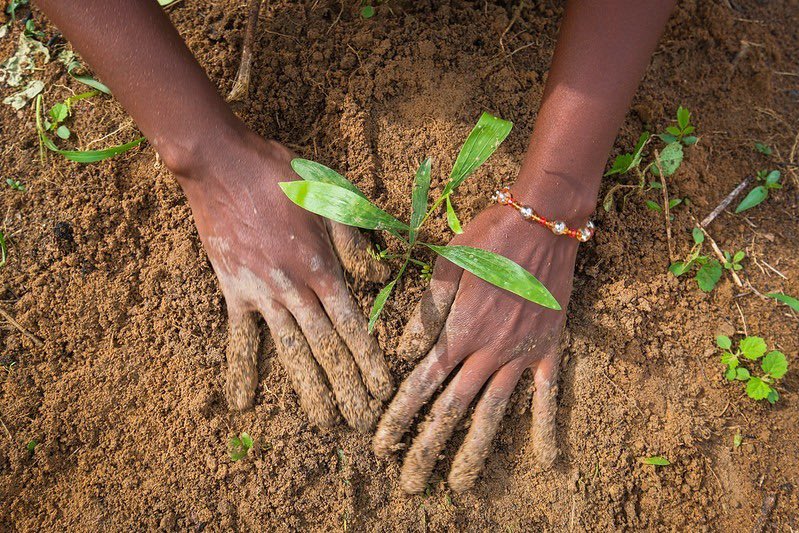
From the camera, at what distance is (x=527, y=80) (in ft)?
5.47

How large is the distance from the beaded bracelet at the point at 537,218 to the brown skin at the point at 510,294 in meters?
0.02

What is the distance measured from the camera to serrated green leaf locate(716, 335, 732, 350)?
1.58 meters

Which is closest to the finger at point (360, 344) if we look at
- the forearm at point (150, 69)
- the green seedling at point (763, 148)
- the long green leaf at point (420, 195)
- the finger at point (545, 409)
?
the long green leaf at point (420, 195)

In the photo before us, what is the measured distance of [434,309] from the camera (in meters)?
1.40

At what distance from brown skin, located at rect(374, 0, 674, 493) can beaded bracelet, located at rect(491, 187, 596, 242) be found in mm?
18

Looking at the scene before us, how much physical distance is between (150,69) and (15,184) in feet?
1.97

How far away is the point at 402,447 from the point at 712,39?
162 centimetres

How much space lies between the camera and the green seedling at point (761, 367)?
1553mm

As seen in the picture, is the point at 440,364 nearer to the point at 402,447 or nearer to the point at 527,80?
the point at 402,447

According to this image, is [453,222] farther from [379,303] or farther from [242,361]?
[242,361]

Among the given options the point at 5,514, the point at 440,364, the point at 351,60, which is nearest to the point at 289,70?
Answer: the point at 351,60

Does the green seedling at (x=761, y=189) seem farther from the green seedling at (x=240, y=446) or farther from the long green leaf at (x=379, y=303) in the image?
the green seedling at (x=240, y=446)

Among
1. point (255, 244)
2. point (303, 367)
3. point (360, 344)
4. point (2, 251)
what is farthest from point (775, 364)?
point (2, 251)

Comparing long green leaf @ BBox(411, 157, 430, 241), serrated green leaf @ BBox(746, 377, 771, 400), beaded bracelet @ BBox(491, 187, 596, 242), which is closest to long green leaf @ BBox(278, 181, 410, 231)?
long green leaf @ BBox(411, 157, 430, 241)
